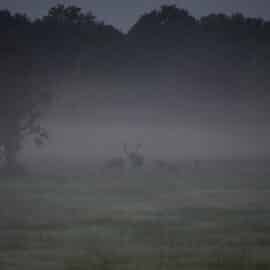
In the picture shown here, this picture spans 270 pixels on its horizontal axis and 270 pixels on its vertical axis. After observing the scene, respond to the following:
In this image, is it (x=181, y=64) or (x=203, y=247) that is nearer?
(x=203, y=247)

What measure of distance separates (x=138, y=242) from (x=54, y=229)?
279 centimetres

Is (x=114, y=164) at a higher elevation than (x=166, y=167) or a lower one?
higher

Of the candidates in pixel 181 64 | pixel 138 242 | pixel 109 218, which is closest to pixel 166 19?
pixel 181 64

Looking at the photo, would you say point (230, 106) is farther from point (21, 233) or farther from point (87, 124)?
point (21, 233)

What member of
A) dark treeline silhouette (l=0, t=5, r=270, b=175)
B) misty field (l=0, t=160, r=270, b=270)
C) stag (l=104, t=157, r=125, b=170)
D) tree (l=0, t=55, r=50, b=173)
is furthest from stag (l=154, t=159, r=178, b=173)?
dark treeline silhouette (l=0, t=5, r=270, b=175)

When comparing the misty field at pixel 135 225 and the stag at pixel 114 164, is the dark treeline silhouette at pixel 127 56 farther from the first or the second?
the misty field at pixel 135 225

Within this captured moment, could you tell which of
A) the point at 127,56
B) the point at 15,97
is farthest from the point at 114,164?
the point at 127,56

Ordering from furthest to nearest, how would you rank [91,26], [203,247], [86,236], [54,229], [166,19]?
[166,19] → [91,26] → [54,229] → [86,236] → [203,247]

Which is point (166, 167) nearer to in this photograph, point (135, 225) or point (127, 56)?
point (127, 56)

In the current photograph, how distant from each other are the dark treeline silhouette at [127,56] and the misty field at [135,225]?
9.52 m

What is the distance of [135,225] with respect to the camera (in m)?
15.5

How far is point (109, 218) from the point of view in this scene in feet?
55.1

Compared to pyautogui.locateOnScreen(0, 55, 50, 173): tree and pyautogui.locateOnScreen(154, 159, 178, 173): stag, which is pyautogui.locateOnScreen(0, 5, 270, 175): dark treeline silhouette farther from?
pyautogui.locateOnScreen(154, 159, 178, 173): stag

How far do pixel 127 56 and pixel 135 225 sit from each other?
108ft
